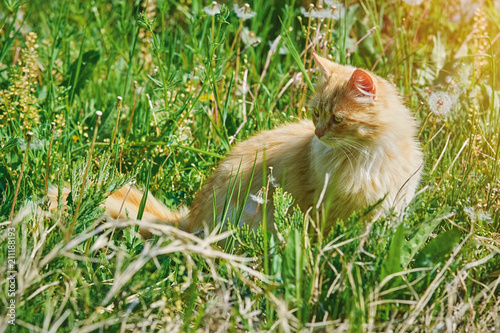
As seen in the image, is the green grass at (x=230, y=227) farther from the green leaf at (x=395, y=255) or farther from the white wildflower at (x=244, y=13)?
the white wildflower at (x=244, y=13)

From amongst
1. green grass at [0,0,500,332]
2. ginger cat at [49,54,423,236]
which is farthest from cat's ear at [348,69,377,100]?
green grass at [0,0,500,332]

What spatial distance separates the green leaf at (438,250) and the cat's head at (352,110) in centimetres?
56

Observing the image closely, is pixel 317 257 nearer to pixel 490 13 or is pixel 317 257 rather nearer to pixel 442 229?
pixel 442 229

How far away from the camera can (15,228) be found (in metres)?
1.63

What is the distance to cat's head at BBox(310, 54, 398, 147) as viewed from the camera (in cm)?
203

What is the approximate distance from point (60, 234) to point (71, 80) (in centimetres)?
147

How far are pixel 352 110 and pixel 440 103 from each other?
695 mm

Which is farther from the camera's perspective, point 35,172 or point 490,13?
point 490,13

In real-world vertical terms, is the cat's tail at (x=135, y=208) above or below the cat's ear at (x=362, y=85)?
below

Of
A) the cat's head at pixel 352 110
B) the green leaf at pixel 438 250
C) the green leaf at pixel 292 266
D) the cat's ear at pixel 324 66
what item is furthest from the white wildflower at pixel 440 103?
the green leaf at pixel 292 266

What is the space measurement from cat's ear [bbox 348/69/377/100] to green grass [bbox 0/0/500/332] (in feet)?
1.21

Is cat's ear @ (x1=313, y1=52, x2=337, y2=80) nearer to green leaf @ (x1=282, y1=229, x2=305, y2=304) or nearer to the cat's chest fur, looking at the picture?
the cat's chest fur

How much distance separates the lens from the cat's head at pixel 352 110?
203cm

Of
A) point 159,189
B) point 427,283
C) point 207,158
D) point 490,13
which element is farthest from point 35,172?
point 490,13
